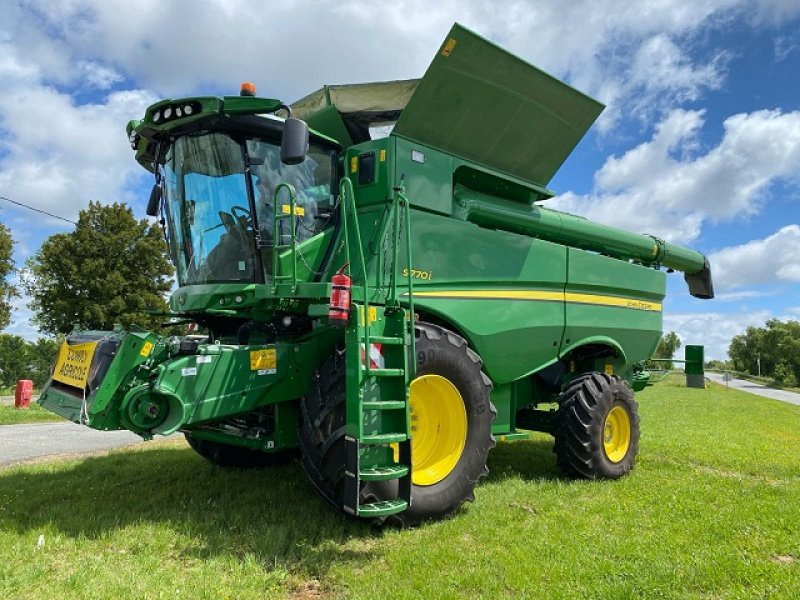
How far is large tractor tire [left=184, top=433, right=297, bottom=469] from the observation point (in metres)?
6.07

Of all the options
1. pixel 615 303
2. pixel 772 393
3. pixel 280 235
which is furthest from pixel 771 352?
pixel 280 235

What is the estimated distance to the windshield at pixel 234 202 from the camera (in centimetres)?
475

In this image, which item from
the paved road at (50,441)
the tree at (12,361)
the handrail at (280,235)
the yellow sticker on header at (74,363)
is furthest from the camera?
the tree at (12,361)

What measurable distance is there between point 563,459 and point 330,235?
125 inches

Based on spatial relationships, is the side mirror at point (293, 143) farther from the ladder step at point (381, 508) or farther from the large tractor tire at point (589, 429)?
the large tractor tire at point (589, 429)

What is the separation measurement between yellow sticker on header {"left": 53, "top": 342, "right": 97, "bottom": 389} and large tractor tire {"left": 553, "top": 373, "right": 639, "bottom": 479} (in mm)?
4195

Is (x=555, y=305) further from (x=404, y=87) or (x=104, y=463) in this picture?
(x=104, y=463)

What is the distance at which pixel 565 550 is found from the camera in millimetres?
3828

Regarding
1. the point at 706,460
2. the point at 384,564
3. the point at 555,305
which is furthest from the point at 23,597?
the point at 706,460

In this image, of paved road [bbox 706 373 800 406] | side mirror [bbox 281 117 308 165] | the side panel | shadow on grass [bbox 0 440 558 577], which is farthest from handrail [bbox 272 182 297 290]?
paved road [bbox 706 373 800 406]

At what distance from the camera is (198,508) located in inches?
187

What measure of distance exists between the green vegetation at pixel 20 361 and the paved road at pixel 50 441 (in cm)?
1114

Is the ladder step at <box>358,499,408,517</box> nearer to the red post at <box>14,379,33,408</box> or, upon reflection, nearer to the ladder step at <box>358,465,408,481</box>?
the ladder step at <box>358,465,408,481</box>

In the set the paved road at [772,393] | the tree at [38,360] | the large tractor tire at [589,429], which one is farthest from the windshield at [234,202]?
the paved road at [772,393]
